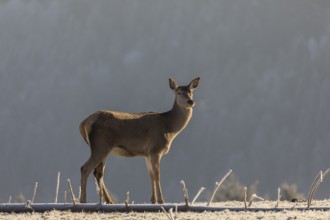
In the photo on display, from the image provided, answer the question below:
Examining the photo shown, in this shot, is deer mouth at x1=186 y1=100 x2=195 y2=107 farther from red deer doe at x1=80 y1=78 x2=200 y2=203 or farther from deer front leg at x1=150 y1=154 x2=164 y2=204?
deer front leg at x1=150 y1=154 x2=164 y2=204

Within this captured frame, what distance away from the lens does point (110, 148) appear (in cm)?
1325

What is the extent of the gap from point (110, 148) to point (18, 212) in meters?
2.63

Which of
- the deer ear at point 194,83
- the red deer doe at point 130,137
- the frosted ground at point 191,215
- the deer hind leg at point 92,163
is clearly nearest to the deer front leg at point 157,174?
the red deer doe at point 130,137

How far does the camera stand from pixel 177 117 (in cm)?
1417

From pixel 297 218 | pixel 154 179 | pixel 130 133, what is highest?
pixel 130 133

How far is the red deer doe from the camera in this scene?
1307cm

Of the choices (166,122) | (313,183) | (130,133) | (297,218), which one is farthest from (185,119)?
(297,218)

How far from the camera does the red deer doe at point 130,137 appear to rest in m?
13.1

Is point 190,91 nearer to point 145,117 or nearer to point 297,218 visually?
point 145,117

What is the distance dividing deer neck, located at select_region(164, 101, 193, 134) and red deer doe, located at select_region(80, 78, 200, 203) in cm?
2

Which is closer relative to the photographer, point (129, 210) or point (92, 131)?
point (129, 210)

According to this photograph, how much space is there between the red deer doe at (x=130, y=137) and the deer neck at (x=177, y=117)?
0.02 meters

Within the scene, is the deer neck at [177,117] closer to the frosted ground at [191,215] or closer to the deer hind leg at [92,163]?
the deer hind leg at [92,163]

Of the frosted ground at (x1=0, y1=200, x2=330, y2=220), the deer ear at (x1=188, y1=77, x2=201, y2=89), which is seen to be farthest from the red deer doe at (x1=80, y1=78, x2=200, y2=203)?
the frosted ground at (x1=0, y1=200, x2=330, y2=220)
